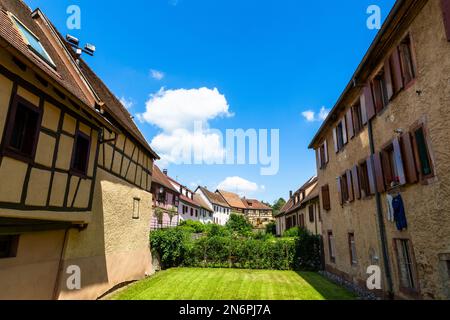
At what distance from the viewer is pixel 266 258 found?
59.8 feet

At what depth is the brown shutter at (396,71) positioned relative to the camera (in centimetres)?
786

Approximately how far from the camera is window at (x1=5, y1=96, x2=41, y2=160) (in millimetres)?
5863

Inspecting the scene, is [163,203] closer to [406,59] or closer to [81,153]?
[81,153]

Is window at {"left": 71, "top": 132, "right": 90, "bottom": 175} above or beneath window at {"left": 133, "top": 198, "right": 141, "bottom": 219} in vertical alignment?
above

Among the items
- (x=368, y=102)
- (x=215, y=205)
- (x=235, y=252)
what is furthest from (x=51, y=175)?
(x=215, y=205)

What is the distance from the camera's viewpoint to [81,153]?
8703 mm

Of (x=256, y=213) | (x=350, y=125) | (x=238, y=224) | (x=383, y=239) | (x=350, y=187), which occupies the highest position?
(x=256, y=213)

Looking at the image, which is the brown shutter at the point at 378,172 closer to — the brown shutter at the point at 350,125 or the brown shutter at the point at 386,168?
the brown shutter at the point at 386,168

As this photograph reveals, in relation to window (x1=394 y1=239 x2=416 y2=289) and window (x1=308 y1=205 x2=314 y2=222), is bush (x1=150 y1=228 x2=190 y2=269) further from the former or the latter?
window (x1=394 y1=239 x2=416 y2=289)

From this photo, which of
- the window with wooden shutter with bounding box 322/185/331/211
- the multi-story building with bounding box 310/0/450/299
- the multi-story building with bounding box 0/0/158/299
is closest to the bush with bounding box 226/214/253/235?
the window with wooden shutter with bounding box 322/185/331/211

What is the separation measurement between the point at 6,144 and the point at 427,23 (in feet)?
32.2

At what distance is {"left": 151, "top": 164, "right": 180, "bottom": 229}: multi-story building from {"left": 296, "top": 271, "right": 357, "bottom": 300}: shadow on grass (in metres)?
13.0

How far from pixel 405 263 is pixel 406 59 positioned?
19.4 feet

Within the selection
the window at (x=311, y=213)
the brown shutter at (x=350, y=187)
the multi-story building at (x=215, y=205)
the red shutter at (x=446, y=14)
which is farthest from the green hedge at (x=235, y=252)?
the multi-story building at (x=215, y=205)
